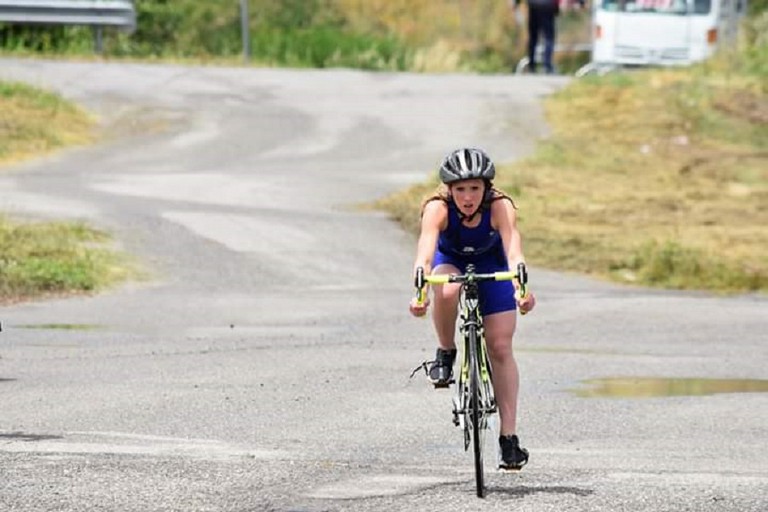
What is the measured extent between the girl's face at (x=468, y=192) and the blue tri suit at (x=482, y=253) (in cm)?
11

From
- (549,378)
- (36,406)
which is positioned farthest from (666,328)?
(36,406)

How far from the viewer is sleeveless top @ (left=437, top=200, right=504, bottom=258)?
31.5 ft

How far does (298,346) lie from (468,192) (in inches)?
260

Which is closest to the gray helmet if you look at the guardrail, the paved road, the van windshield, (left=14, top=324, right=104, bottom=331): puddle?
the paved road

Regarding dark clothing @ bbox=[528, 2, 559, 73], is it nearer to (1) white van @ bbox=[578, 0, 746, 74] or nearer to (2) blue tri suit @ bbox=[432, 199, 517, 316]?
(1) white van @ bbox=[578, 0, 746, 74]

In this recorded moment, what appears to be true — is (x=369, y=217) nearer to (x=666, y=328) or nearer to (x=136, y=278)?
(x=136, y=278)

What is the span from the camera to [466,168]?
9.37 metres

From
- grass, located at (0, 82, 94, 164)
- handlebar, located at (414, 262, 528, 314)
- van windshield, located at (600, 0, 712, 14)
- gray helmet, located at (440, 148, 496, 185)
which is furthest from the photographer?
van windshield, located at (600, 0, 712, 14)

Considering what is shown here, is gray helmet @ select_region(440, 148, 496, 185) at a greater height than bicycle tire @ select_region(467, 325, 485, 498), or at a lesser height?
greater

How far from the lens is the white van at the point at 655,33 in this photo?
126ft

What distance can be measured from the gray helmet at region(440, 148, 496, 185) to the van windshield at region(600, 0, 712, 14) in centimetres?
3001

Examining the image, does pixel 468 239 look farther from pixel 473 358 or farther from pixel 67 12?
pixel 67 12

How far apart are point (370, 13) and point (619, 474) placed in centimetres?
3303

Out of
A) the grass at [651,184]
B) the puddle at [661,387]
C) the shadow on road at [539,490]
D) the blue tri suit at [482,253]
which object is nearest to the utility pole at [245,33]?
the grass at [651,184]
